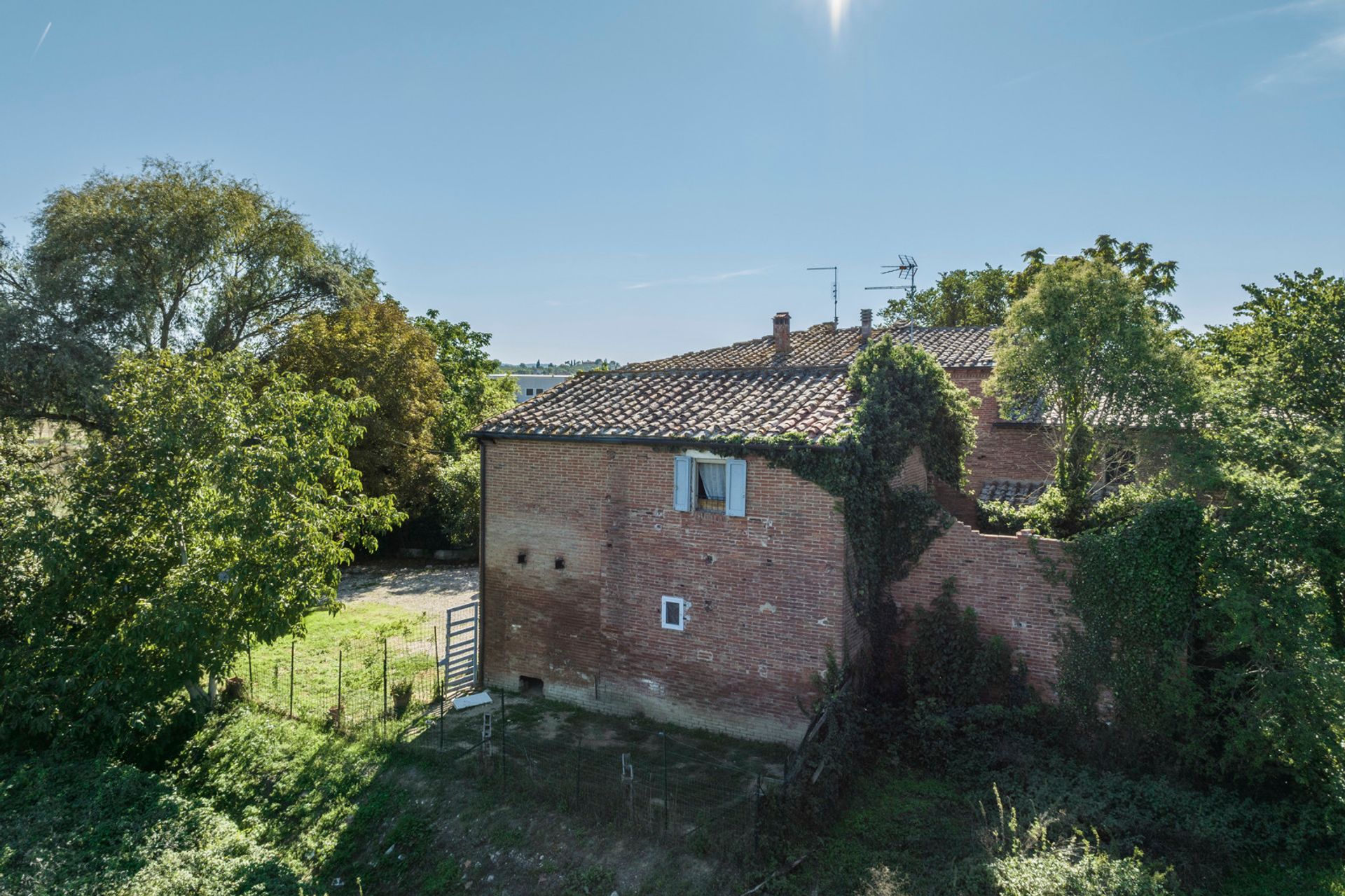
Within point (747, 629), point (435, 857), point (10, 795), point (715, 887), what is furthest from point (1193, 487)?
point (10, 795)

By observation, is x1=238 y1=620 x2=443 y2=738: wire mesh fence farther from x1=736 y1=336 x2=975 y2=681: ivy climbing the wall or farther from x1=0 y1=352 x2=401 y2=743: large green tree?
x1=736 y1=336 x2=975 y2=681: ivy climbing the wall

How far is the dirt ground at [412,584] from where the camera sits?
901 inches

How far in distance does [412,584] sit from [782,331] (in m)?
16.0

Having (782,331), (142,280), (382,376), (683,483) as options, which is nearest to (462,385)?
(382,376)

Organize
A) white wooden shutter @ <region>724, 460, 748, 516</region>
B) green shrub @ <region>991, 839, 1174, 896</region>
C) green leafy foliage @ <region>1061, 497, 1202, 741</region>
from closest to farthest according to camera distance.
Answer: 1. green shrub @ <region>991, 839, 1174, 896</region>
2. green leafy foliage @ <region>1061, 497, 1202, 741</region>
3. white wooden shutter @ <region>724, 460, 748, 516</region>

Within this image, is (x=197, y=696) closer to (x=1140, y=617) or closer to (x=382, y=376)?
(x=382, y=376)

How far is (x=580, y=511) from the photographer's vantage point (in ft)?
44.8

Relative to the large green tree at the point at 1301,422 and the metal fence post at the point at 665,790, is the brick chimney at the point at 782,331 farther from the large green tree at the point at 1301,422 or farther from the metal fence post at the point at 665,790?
the metal fence post at the point at 665,790

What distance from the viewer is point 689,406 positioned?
13.7 meters

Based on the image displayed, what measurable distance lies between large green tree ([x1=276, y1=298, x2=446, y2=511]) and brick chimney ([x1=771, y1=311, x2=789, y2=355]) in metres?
14.4

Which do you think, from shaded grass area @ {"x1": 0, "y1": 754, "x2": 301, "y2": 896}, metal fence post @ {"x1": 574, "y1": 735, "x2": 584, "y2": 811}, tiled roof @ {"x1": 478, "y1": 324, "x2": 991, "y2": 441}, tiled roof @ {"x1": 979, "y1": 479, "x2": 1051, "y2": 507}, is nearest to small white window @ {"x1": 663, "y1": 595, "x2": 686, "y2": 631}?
metal fence post @ {"x1": 574, "y1": 735, "x2": 584, "y2": 811}

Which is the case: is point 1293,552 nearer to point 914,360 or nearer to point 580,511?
point 914,360

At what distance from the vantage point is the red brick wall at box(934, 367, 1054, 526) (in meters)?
18.7

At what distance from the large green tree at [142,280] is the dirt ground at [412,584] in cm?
947
